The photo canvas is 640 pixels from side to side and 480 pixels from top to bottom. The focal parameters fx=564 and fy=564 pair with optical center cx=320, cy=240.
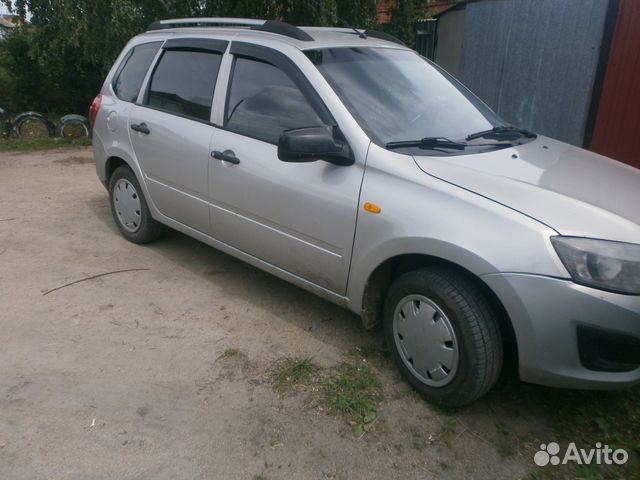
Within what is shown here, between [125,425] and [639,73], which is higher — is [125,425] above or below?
below

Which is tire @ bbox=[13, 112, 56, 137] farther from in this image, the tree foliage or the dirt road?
the dirt road

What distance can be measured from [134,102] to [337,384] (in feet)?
9.76

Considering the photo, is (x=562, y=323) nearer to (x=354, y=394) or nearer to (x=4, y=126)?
(x=354, y=394)

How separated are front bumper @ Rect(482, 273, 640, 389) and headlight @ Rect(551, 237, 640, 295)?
4cm

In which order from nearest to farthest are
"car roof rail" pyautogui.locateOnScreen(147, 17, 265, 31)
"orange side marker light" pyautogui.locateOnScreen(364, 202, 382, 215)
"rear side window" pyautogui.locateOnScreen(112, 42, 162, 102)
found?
1. "orange side marker light" pyautogui.locateOnScreen(364, 202, 382, 215)
2. "car roof rail" pyautogui.locateOnScreen(147, 17, 265, 31)
3. "rear side window" pyautogui.locateOnScreen(112, 42, 162, 102)

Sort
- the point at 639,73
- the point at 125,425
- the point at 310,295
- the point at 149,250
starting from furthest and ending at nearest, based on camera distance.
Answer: the point at 639,73, the point at 149,250, the point at 310,295, the point at 125,425

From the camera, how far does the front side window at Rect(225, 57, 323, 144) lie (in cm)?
342

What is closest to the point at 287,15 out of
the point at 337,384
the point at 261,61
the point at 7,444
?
the point at 261,61

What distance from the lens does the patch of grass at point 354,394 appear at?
288cm

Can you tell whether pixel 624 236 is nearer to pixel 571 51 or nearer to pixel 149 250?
pixel 149 250

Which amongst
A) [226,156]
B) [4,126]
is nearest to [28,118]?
[4,126]

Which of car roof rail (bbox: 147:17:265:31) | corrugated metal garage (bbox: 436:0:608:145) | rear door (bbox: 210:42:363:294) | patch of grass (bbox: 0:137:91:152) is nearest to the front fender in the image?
rear door (bbox: 210:42:363:294)

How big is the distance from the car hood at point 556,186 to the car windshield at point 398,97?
13.0 inches

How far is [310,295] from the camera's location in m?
4.18
